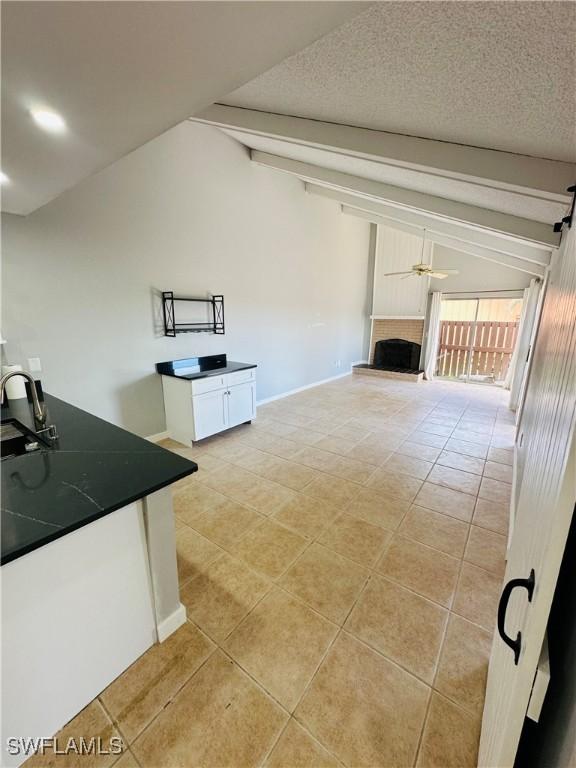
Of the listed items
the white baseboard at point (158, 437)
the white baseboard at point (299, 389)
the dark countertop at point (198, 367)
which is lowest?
the white baseboard at point (158, 437)

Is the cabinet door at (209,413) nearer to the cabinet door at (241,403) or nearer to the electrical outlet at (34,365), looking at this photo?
the cabinet door at (241,403)

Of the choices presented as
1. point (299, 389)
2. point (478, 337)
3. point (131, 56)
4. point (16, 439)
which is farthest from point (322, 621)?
point (478, 337)

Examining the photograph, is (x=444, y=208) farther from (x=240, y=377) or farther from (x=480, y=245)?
(x=240, y=377)

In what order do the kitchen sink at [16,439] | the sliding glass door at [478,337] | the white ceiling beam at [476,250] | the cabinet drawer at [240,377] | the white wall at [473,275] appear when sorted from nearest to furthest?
the kitchen sink at [16,439]
the cabinet drawer at [240,377]
the white ceiling beam at [476,250]
the white wall at [473,275]
the sliding glass door at [478,337]

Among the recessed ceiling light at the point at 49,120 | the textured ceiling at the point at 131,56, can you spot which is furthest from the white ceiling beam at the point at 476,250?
the recessed ceiling light at the point at 49,120

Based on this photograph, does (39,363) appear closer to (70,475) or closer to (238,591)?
(70,475)

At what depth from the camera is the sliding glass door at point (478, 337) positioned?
6.45 metres

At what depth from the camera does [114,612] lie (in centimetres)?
128

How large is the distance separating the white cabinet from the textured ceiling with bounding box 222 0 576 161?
2604mm

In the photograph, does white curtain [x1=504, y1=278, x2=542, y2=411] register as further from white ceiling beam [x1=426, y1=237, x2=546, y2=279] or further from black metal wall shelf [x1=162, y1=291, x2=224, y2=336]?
black metal wall shelf [x1=162, y1=291, x2=224, y2=336]

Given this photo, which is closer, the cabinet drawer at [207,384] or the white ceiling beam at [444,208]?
the white ceiling beam at [444,208]

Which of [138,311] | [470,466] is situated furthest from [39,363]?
[470,466]

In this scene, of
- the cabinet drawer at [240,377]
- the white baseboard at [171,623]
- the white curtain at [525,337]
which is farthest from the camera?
the white curtain at [525,337]

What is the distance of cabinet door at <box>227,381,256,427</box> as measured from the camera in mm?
3812
